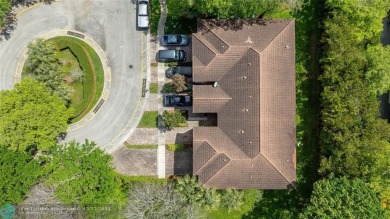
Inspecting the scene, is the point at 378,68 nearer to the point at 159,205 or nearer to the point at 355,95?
the point at 355,95

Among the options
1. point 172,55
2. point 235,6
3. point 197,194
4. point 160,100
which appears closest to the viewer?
point 235,6

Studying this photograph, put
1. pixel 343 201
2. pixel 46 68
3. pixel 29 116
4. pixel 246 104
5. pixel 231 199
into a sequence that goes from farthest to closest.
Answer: pixel 46 68, pixel 231 199, pixel 246 104, pixel 29 116, pixel 343 201

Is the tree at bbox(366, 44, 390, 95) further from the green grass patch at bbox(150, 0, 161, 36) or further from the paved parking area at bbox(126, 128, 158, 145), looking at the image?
the paved parking area at bbox(126, 128, 158, 145)

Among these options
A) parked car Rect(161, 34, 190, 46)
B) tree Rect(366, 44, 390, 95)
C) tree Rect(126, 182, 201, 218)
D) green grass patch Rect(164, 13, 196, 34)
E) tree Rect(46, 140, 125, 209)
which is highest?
green grass patch Rect(164, 13, 196, 34)

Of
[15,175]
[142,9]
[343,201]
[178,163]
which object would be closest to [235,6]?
[142,9]

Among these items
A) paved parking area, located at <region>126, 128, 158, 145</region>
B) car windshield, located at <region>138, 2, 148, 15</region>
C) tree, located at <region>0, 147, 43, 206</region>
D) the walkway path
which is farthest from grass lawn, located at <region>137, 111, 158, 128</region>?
tree, located at <region>0, 147, 43, 206</region>
